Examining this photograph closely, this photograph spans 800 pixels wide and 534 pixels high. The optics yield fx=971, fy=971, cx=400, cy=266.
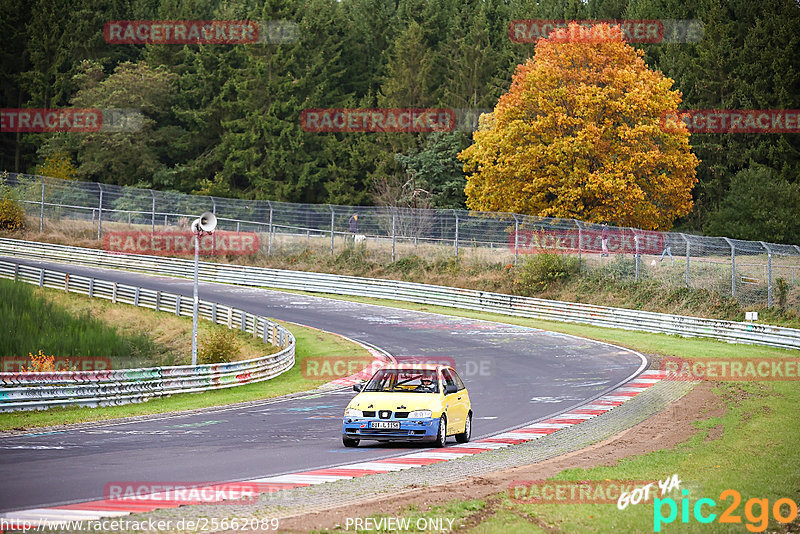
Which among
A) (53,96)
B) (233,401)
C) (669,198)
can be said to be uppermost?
(53,96)

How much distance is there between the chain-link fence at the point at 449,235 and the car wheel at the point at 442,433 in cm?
2642

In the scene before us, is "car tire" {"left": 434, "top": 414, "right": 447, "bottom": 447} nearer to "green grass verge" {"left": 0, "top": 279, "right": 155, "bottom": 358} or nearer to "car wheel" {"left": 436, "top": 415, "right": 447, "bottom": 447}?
"car wheel" {"left": 436, "top": 415, "right": 447, "bottom": 447}

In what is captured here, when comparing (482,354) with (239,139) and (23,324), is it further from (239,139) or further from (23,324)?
(239,139)

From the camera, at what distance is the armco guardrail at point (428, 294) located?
38656 mm

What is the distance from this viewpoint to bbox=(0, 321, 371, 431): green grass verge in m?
20.7

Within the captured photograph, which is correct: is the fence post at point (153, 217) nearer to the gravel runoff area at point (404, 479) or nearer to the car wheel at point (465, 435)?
the gravel runoff area at point (404, 479)

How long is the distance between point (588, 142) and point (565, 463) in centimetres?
3840

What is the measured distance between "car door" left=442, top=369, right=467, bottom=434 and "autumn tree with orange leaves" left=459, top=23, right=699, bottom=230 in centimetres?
3431

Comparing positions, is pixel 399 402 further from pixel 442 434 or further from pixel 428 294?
pixel 428 294

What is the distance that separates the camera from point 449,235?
2068 inches

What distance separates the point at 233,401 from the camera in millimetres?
24938

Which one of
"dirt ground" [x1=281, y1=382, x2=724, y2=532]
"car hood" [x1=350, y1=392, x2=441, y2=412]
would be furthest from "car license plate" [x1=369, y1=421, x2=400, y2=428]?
"dirt ground" [x1=281, y1=382, x2=724, y2=532]

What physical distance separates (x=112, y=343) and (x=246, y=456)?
18067 millimetres

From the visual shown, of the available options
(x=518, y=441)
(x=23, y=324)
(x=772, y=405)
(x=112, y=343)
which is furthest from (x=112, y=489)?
(x=23, y=324)
